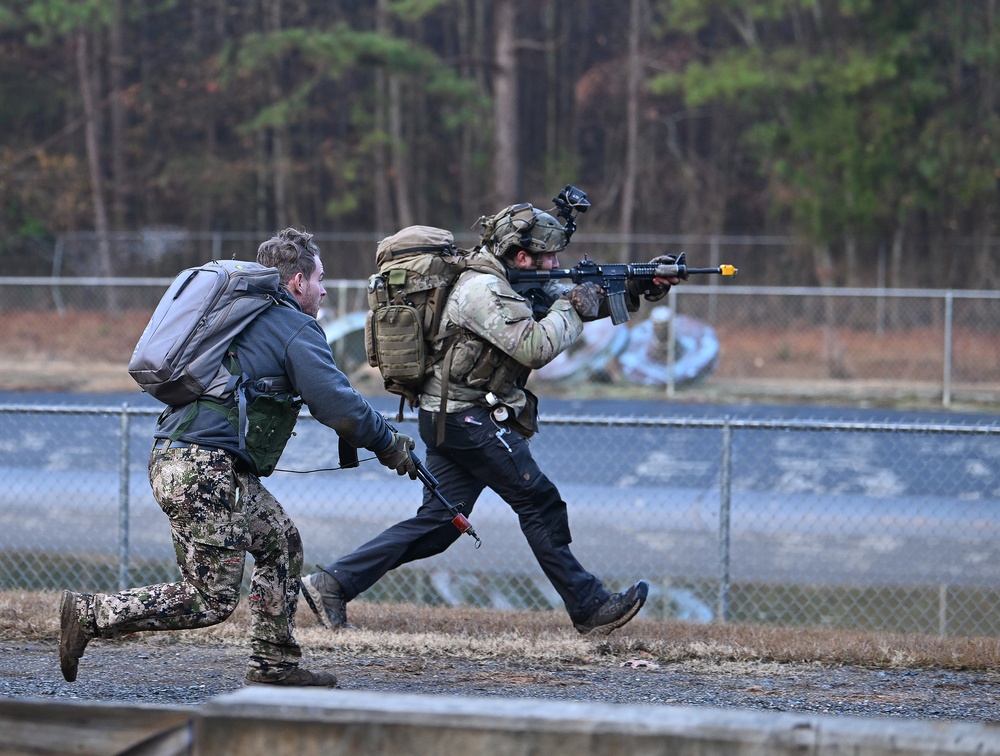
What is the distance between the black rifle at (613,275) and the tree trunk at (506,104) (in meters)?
19.5

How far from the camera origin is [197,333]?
4297 mm

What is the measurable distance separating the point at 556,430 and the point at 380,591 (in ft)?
14.5

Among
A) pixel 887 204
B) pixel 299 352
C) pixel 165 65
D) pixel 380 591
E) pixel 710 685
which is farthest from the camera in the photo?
pixel 165 65

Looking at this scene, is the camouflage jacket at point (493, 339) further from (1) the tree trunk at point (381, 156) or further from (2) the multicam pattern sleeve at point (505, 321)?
(1) the tree trunk at point (381, 156)

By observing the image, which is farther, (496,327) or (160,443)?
(496,327)

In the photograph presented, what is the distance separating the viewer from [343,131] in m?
32.7

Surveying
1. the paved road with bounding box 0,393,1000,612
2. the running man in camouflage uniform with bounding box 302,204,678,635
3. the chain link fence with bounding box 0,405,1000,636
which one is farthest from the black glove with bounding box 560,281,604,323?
the paved road with bounding box 0,393,1000,612

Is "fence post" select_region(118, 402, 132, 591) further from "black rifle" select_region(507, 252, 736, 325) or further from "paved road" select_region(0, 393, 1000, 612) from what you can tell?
"black rifle" select_region(507, 252, 736, 325)

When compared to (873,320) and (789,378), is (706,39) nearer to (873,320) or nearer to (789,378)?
(873,320)

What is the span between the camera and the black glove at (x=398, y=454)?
4.66 metres

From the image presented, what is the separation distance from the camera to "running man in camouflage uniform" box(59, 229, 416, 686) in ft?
14.1

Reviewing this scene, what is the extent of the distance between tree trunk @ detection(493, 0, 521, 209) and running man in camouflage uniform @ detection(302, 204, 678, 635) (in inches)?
774

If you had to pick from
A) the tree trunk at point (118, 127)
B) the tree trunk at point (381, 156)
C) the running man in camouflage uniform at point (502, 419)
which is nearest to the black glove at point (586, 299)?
the running man in camouflage uniform at point (502, 419)

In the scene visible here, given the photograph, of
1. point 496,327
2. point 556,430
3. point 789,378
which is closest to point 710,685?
point 496,327
